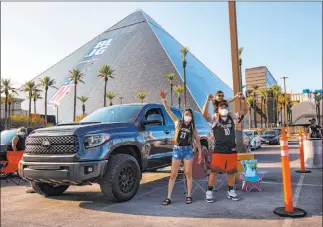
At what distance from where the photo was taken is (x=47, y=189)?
6.59 metres

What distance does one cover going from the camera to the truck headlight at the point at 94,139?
18.1ft

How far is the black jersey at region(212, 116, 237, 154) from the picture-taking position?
5797 mm

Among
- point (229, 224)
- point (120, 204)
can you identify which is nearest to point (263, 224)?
point (229, 224)

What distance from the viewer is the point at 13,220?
4.90 metres

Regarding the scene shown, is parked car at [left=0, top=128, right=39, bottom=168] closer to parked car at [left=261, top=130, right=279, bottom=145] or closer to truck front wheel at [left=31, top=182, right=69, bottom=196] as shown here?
truck front wheel at [left=31, top=182, right=69, bottom=196]

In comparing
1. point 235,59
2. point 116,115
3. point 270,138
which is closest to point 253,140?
point 270,138

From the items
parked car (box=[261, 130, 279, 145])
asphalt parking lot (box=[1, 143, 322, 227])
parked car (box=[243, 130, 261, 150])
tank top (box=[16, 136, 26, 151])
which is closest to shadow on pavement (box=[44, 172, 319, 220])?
asphalt parking lot (box=[1, 143, 322, 227])

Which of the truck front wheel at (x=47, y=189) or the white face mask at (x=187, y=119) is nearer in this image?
the white face mask at (x=187, y=119)

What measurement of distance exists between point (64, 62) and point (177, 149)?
128646 mm

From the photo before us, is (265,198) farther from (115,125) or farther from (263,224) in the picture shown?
(115,125)

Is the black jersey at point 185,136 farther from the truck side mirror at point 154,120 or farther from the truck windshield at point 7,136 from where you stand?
the truck windshield at point 7,136

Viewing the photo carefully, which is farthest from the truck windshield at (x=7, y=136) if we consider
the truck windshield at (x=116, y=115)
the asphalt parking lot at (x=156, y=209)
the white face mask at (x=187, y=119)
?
the white face mask at (x=187, y=119)

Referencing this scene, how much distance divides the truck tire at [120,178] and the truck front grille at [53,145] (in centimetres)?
74

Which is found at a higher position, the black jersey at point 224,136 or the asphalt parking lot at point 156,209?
the black jersey at point 224,136
